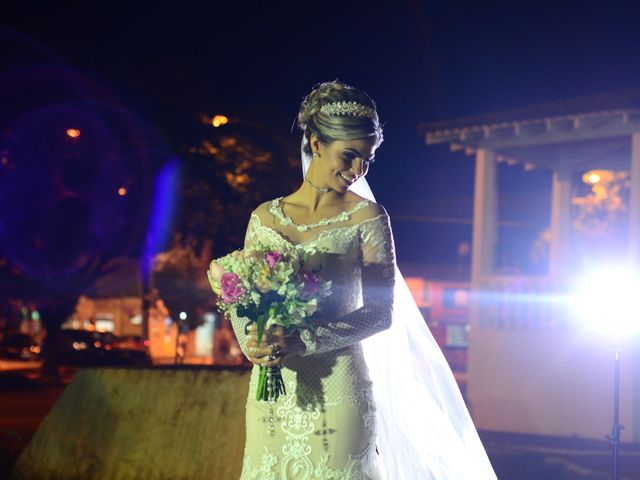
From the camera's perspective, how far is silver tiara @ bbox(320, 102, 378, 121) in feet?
14.1

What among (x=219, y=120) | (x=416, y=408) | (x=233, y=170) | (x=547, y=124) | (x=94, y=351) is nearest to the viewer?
(x=416, y=408)

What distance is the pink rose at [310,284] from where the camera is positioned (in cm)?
386

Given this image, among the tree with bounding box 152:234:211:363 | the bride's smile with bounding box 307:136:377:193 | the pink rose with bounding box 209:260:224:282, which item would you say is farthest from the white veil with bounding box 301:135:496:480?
the tree with bounding box 152:234:211:363

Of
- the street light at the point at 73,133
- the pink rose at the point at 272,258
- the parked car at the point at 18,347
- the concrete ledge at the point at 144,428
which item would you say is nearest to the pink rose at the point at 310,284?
the pink rose at the point at 272,258

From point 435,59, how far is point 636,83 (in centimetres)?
1470

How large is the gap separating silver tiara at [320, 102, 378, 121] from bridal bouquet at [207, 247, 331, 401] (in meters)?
0.70

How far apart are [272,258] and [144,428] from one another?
19.8ft

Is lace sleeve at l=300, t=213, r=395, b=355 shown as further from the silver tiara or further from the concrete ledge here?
the concrete ledge

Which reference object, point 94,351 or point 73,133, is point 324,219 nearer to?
point 73,133

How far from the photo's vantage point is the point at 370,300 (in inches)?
163

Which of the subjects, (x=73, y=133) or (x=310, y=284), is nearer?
(x=310, y=284)

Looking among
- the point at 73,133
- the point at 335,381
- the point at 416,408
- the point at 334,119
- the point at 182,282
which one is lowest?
the point at 416,408

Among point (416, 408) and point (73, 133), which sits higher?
point (73, 133)

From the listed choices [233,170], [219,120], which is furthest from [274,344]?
[233,170]
